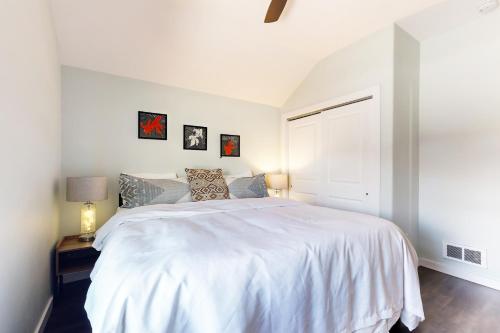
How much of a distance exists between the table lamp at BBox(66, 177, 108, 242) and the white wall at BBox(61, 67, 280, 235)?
0.21 m

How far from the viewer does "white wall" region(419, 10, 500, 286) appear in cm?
231

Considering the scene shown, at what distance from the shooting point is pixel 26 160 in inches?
53.7

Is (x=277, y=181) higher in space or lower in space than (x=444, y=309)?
higher

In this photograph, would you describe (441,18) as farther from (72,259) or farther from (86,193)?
(72,259)

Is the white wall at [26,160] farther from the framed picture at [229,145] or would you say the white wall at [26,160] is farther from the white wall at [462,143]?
the white wall at [462,143]

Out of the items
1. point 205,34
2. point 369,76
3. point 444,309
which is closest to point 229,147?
point 205,34

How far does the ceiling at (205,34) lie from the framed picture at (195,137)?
532mm

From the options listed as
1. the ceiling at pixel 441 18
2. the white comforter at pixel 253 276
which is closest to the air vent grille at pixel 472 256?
the white comforter at pixel 253 276

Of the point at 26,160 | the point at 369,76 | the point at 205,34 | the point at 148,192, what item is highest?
the point at 205,34

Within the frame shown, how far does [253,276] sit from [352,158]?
2.28 m

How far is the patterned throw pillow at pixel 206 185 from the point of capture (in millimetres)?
2571

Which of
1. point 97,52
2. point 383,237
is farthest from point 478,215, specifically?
point 97,52

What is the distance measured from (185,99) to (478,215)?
11.3ft

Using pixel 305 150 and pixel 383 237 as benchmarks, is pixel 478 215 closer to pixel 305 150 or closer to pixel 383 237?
pixel 383 237
